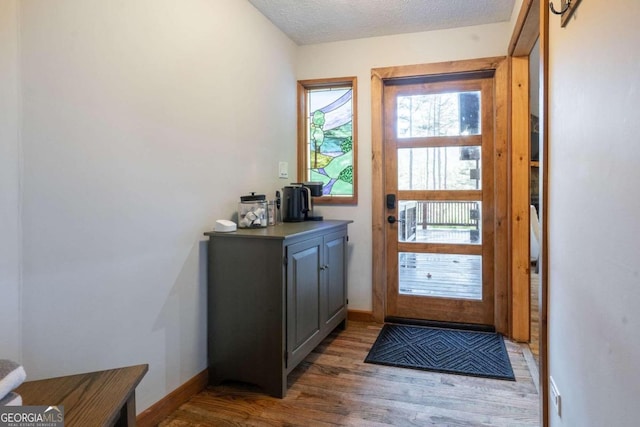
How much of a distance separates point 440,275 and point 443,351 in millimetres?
748

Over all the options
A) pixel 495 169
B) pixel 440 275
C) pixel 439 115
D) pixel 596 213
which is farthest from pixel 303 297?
pixel 439 115

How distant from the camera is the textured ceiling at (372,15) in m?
2.75

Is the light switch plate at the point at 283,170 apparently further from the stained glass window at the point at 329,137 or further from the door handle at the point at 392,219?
the door handle at the point at 392,219

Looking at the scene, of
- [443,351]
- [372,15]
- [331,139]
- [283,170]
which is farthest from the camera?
[331,139]

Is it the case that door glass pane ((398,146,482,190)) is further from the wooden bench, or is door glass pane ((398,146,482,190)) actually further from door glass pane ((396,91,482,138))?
the wooden bench

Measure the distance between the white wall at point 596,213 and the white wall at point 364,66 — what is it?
1.74m

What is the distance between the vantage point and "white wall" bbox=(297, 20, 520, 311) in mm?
3206

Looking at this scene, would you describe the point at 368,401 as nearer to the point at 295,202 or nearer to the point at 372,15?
the point at 295,202

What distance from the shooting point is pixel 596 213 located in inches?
44.9

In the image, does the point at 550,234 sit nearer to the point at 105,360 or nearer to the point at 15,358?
the point at 105,360

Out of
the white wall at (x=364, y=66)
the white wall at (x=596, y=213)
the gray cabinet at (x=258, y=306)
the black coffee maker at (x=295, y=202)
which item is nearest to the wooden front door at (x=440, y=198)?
the white wall at (x=364, y=66)

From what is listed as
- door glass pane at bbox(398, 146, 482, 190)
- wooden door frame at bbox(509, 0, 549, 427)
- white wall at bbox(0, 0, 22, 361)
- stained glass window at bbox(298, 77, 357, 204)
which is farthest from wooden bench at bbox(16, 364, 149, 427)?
door glass pane at bbox(398, 146, 482, 190)

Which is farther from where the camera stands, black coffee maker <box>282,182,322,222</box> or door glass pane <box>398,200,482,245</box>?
door glass pane <box>398,200,482,245</box>

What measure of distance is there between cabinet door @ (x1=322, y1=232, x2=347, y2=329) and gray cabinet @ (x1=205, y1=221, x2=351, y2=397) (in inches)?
14.4
